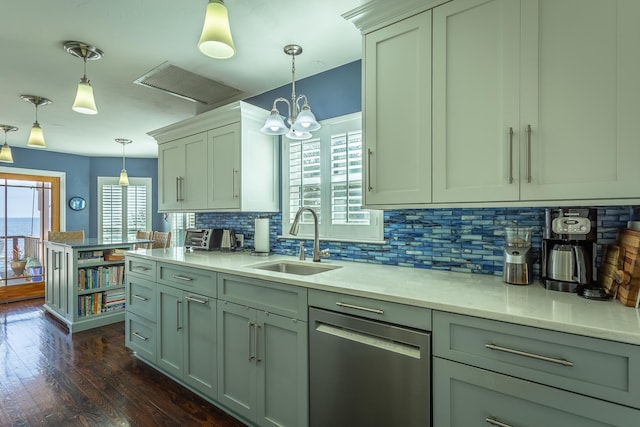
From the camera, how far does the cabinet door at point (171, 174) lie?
3150 millimetres

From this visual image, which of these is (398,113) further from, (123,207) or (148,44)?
(123,207)

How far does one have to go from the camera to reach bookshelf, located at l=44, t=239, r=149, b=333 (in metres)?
3.63

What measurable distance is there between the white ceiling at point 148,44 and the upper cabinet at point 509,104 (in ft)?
1.45

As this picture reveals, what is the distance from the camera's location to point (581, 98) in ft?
3.97

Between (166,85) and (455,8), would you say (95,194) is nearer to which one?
(166,85)

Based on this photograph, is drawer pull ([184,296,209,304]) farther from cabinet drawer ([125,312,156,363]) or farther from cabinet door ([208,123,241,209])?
cabinet door ([208,123,241,209])

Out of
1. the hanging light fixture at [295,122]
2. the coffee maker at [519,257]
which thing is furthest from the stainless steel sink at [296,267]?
the coffee maker at [519,257]

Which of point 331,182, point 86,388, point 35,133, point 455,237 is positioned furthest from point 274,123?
point 35,133

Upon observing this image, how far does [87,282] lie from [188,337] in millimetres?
2290

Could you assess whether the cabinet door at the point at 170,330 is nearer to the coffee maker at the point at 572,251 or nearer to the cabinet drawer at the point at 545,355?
the cabinet drawer at the point at 545,355

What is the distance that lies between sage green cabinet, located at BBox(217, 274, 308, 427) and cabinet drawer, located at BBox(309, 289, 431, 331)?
5.0 inches

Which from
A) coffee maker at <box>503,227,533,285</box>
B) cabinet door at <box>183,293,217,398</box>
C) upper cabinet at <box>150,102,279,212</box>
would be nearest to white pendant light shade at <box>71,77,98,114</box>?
upper cabinet at <box>150,102,279,212</box>

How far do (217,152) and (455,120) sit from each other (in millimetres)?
1999

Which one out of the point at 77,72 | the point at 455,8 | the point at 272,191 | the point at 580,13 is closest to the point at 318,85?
the point at 272,191
